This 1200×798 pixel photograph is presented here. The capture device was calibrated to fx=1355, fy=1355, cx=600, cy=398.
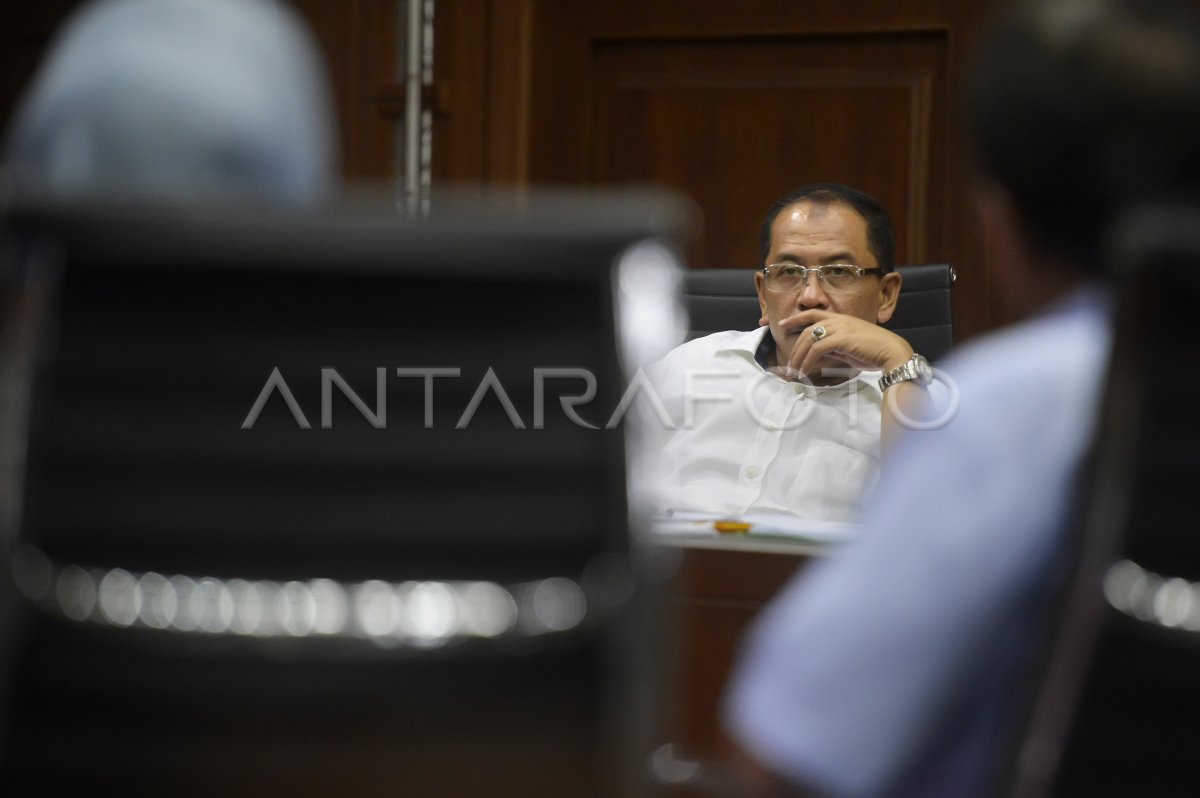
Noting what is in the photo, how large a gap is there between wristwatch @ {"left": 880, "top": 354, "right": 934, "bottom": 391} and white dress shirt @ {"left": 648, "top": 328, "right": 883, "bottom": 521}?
169 millimetres

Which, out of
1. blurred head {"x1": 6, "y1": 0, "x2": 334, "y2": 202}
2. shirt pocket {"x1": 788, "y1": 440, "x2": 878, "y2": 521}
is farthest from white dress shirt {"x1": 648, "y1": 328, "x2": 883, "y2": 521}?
blurred head {"x1": 6, "y1": 0, "x2": 334, "y2": 202}

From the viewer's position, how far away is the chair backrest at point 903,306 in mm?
2656

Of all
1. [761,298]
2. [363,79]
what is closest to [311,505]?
[761,298]

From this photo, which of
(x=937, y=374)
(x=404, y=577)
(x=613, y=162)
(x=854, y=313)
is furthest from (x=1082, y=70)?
(x=613, y=162)

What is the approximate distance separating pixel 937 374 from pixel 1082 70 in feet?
5.72

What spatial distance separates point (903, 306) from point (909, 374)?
318 millimetres

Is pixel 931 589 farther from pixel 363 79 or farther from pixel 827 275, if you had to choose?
pixel 363 79

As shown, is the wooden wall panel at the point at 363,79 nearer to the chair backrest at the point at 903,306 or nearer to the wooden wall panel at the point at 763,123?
the wooden wall panel at the point at 763,123

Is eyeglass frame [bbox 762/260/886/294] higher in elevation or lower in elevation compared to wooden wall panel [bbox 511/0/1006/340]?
lower

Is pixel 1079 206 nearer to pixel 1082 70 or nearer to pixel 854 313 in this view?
Result: pixel 1082 70

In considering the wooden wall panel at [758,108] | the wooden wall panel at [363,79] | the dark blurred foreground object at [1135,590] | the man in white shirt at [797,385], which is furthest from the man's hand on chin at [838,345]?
the dark blurred foreground object at [1135,590]

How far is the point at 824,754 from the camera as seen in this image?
754 mm

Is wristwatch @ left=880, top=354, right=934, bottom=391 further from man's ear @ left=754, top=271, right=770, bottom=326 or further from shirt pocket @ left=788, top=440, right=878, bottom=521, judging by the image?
man's ear @ left=754, top=271, right=770, bottom=326

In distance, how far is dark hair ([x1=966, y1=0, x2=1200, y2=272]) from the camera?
0.73 meters
